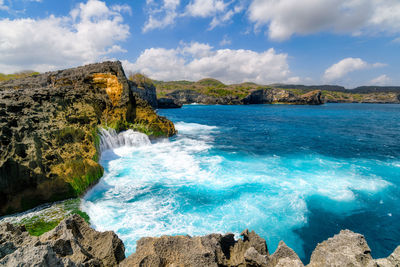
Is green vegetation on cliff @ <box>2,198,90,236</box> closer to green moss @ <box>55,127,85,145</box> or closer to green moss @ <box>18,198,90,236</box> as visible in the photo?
green moss @ <box>18,198,90,236</box>

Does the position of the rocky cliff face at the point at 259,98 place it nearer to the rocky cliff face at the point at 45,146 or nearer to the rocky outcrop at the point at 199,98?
the rocky outcrop at the point at 199,98

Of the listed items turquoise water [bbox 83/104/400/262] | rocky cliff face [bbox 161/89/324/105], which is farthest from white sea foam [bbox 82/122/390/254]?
rocky cliff face [bbox 161/89/324/105]

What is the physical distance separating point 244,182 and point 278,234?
14.6 ft

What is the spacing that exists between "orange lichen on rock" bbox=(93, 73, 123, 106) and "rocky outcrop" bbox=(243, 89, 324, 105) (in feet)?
423

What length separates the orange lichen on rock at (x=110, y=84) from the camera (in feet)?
71.8

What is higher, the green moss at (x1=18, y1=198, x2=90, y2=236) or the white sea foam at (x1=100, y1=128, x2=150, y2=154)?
the white sea foam at (x1=100, y1=128, x2=150, y2=154)

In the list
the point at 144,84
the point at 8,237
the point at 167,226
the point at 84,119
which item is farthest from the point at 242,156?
the point at 144,84

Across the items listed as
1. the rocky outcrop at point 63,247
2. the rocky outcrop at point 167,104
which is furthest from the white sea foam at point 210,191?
the rocky outcrop at point 167,104

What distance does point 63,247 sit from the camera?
4.12 metres

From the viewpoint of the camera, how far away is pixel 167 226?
7.92m

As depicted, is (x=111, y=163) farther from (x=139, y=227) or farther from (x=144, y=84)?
(x=144, y=84)

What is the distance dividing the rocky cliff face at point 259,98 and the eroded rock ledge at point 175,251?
137 meters

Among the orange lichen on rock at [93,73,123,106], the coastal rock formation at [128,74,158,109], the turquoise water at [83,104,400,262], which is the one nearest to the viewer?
the turquoise water at [83,104,400,262]

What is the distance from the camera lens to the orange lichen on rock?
21894 mm
